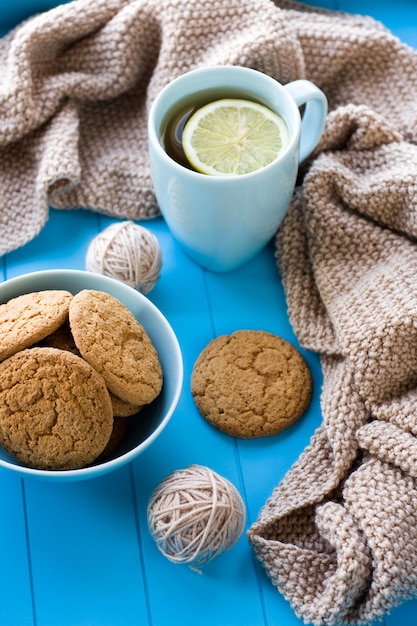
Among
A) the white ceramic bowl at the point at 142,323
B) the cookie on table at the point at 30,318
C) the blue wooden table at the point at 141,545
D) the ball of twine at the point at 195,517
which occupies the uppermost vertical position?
the cookie on table at the point at 30,318

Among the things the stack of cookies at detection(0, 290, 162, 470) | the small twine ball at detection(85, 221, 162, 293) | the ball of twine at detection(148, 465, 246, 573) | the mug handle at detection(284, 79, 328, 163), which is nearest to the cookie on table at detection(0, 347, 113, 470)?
the stack of cookies at detection(0, 290, 162, 470)

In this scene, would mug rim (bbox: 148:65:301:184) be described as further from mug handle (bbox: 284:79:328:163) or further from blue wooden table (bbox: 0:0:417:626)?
blue wooden table (bbox: 0:0:417:626)

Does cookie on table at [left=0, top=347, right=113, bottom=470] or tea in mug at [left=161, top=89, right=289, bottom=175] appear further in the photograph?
tea in mug at [left=161, top=89, right=289, bottom=175]

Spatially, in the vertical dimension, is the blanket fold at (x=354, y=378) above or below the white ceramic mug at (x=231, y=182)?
below

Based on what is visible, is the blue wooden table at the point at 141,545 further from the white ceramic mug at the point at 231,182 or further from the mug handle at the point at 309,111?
the mug handle at the point at 309,111

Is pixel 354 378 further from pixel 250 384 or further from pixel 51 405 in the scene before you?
pixel 51 405

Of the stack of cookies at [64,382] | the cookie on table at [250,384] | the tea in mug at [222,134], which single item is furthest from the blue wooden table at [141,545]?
the tea in mug at [222,134]

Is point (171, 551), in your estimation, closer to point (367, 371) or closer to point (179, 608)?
point (179, 608)
